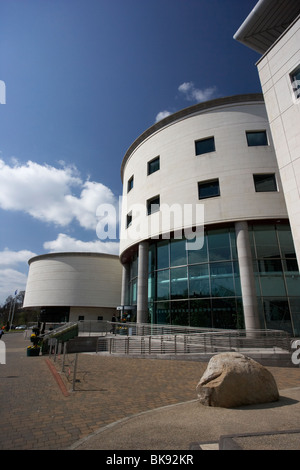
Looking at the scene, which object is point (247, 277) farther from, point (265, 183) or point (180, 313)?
point (265, 183)

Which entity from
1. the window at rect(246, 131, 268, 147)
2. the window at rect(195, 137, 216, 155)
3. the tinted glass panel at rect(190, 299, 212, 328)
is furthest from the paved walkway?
the window at rect(195, 137, 216, 155)

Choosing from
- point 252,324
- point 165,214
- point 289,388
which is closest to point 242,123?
point 165,214

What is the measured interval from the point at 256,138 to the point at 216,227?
8518 mm

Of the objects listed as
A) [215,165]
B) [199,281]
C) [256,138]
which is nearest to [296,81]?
[256,138]

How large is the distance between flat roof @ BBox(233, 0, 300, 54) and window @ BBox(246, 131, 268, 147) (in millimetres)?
5780

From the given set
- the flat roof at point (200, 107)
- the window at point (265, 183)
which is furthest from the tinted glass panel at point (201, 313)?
the flat roof at point (200, 107)

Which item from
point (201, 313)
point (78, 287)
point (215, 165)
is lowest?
point (201, 313)

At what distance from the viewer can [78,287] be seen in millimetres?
45594

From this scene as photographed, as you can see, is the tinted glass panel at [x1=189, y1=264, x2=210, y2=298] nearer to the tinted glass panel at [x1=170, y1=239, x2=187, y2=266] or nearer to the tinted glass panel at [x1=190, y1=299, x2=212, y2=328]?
the tinted glass panel at [x1=190, y1=299, x2=212, y2=328]

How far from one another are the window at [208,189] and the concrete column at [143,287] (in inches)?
279

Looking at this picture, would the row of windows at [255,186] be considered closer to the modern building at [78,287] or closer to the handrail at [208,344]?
the handrail at [208,344]

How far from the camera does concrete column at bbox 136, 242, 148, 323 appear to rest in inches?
853
